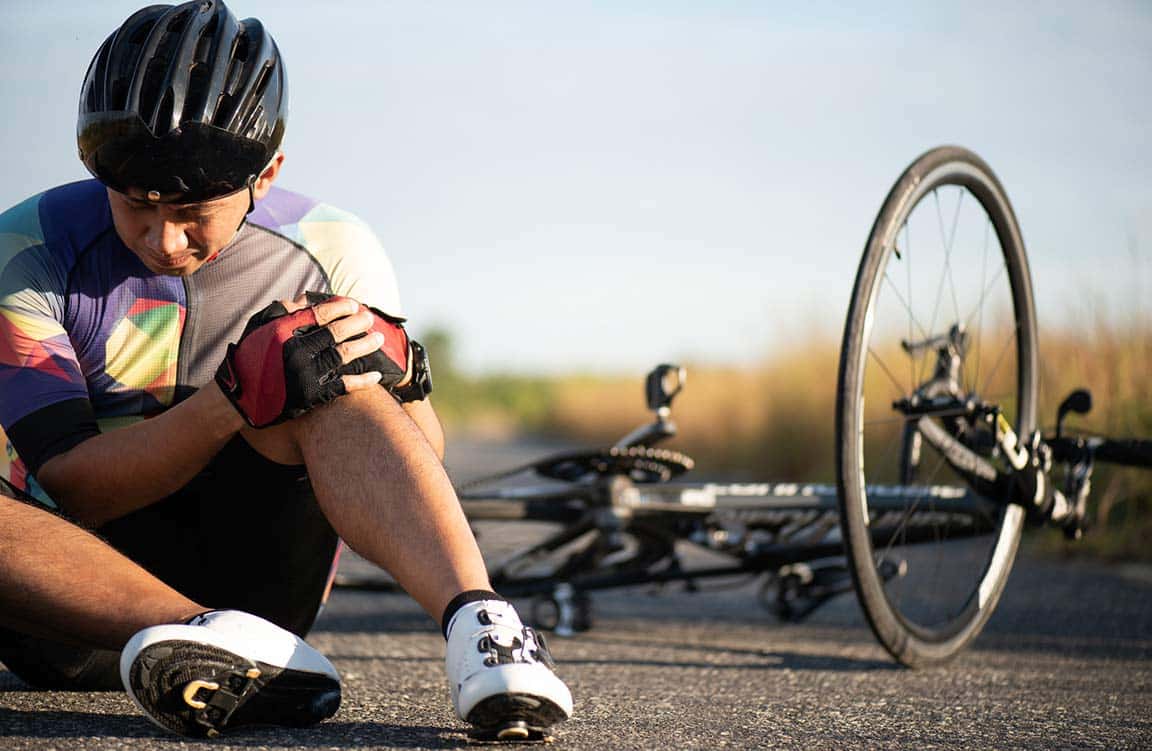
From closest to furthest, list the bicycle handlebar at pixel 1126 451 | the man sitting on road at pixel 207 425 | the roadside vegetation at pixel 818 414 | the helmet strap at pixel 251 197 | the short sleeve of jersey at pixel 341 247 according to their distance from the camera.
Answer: the man sitting on road at pixel 207 425 → the helmet strap at pixel 251 197 → the short sleeve of jersey at pixel 341 247 → the bicycle handlebar at pixel 1126 451 → the roadside vegetation at pixel 818 414

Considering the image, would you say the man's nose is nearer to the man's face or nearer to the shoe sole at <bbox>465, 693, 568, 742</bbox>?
the man's face

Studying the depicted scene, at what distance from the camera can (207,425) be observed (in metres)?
2.24

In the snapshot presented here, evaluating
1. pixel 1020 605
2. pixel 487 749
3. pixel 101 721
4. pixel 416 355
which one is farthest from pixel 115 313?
pixel 1020 605

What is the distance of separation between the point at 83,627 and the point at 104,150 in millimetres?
830

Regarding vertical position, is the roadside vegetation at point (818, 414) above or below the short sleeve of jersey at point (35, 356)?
below

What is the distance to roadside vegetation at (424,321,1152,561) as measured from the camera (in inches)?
239

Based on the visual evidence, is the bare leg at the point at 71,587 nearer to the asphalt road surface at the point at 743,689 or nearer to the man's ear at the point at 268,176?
the asphalt road surface at the point at 743,689

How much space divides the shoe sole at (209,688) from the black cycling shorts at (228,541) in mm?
427

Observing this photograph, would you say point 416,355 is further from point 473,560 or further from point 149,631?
point 149,631

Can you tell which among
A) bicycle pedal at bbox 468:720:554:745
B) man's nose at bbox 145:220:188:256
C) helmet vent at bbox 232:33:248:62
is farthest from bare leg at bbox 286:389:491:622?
helmet vent at bbox 232:33:248:62

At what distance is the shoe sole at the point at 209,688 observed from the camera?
75.4 inches

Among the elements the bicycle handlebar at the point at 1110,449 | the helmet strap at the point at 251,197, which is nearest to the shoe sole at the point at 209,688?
the helmet strap at the point at 251,197

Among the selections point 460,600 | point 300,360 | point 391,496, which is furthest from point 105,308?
point 460,600

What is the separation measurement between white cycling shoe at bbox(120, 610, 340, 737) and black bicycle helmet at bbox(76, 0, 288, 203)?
0.81m
